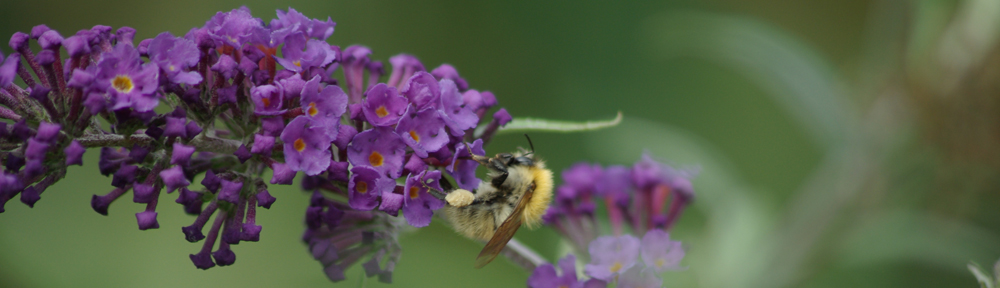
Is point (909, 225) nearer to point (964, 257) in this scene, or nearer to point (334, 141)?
point (964, 257)

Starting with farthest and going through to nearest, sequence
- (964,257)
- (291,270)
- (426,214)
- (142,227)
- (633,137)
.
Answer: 1. (291,270)
2. (633,137)
3. (964,257)
4. (426,214)
5. (142,227)

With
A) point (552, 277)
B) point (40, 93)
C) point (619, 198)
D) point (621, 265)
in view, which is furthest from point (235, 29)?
point (619, 198)

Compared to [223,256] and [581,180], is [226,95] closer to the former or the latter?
[223,256]

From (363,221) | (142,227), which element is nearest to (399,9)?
(363,221)

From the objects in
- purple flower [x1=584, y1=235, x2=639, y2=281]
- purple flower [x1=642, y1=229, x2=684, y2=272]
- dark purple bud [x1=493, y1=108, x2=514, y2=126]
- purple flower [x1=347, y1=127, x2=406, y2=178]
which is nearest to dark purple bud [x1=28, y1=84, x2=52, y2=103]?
purple flower [x1=347, y1=127, x2=406, y2=178]

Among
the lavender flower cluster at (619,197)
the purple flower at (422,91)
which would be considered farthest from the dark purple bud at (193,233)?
the lavender flower cluster at (619,197)

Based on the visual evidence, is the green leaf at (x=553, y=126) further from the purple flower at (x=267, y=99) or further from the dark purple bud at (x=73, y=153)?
the dark purple bud at (x=73, y=153)
